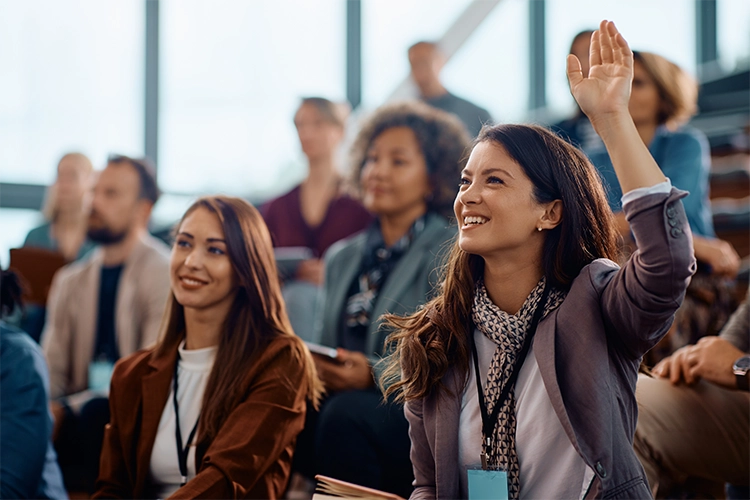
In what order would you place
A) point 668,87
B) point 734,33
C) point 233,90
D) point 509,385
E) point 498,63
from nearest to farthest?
point 509,385 < point 668,87 < point 233,90 < point 734,33 < point 498,63

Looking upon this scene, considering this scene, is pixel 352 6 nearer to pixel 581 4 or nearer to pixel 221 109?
pixel 221 109

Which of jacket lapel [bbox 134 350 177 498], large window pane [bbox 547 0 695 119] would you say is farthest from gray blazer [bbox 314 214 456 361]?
large window pane [bbox 547 0 695 119]

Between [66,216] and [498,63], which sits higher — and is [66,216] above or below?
below

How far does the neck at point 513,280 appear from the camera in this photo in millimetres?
1506

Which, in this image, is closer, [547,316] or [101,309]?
[547,316]

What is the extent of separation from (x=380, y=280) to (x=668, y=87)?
1.19m

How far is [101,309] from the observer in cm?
310

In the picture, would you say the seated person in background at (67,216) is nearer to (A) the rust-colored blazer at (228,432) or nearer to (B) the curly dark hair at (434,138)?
(B) the curly dark hair at (434,138)

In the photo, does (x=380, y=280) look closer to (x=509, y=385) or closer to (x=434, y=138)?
(x=434, y=138)

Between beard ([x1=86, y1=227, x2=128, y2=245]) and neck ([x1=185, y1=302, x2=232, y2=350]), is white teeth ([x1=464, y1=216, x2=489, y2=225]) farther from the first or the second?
beard ([x1=86, y1=227, x2=128, y2=245])

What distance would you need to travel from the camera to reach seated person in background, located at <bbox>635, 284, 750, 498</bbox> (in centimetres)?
177

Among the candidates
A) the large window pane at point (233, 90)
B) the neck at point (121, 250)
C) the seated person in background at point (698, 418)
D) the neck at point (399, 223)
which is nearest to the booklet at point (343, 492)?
the seated person in background at point (698, 418)

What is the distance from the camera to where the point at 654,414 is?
6.05ft

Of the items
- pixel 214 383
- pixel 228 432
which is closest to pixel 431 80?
pixel 214 383
